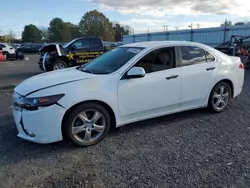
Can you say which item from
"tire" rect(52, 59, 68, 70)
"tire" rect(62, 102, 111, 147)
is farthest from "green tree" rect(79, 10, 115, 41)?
"tire" rect(62, 102, 111, 147)

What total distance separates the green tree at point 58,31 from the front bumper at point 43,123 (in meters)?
71.1

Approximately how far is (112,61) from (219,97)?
7.97 ft

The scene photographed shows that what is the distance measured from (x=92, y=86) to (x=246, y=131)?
9.15 feet

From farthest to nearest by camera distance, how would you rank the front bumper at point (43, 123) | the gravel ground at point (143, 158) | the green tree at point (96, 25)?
1. the green tree at point (96, 25)
2. the front bumper at point (43, 123)
3. the gravel ground at point (143, 158)

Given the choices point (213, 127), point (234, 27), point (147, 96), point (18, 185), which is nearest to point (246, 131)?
point (213, 127)

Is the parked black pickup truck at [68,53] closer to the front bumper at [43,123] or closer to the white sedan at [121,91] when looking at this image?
the white sedan at [121,91]

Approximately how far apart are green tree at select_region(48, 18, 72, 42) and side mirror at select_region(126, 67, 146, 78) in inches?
2789

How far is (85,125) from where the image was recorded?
3631mm

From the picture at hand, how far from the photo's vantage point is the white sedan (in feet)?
11.1

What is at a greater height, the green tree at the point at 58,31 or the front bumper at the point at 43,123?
the green tree at the point at 58,31

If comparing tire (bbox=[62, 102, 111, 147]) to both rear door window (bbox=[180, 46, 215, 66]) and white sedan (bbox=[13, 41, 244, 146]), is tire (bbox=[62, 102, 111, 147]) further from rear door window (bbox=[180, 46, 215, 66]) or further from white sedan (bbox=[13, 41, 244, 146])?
rear door window (bbox=[180, 46, 215, 66])

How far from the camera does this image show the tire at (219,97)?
4.90 m

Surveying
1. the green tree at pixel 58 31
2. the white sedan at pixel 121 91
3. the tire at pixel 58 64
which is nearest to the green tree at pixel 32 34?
the green tree at pixel 58 31

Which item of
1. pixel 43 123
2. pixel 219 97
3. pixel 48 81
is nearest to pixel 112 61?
pixel 48 81
